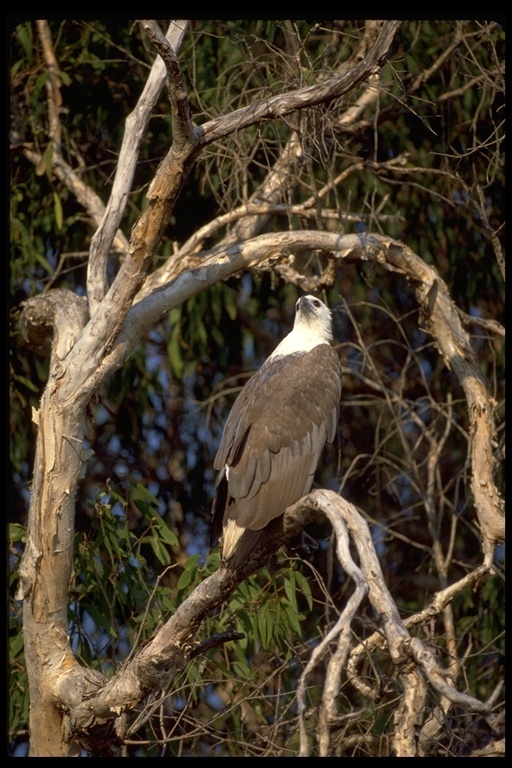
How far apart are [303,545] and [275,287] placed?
7.76 ft

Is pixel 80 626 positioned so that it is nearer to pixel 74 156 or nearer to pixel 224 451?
Result: pixel 224 451

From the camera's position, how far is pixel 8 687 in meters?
4.65

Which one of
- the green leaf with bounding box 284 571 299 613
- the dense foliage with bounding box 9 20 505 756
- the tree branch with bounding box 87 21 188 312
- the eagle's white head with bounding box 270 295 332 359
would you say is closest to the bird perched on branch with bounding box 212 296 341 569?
the eagle's white head with bounding box 270 295 332 359

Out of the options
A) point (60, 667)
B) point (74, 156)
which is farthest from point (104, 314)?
point (74, 156)

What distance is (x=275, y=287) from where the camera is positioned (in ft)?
19.8

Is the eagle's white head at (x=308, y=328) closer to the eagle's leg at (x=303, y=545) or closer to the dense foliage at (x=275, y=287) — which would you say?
→ the dense foliage at (x=275, y=287)

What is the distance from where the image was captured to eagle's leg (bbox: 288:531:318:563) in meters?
3.93

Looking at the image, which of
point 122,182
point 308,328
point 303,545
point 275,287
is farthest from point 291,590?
point 275,287

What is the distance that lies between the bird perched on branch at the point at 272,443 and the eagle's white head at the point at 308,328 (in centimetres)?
12

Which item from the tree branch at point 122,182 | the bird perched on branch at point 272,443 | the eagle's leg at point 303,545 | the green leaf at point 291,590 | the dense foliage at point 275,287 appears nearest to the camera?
the bird perched on branch at point 272,443

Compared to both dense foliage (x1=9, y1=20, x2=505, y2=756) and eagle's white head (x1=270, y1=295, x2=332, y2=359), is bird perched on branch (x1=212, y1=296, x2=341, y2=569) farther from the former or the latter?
dense foliage (x1=9, y1=20, x2=505, y2=756)

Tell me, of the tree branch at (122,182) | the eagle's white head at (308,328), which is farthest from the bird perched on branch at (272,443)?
the tree branch at (122,182)

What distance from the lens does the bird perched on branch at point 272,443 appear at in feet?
12.2

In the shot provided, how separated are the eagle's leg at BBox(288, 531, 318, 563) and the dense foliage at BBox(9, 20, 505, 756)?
1.05m
